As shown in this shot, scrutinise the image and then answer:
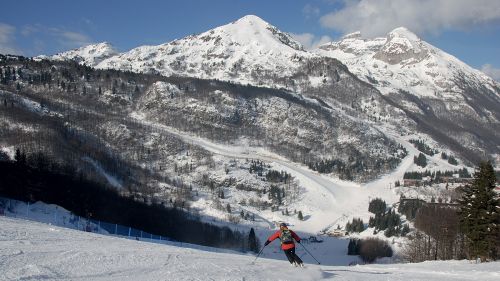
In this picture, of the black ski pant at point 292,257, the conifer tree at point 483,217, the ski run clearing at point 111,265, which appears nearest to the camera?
the ski run clearing at point 111,265

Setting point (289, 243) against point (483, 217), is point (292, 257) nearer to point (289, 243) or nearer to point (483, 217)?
point (289, 243)

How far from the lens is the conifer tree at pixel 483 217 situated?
49.6m

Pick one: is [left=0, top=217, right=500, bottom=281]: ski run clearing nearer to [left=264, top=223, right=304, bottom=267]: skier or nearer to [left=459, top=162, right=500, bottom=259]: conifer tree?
[left=264, top=223, right=304, bottom=267]: skier

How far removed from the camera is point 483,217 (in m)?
52.2

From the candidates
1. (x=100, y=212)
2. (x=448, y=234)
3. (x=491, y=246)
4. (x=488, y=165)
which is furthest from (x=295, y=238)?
(x=100, y=212)

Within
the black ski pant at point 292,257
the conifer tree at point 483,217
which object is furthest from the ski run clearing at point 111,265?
the conifer tree at point 483,217

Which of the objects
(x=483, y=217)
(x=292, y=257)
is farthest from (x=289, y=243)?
(x=483, y=217)

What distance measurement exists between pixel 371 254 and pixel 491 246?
124900 mm

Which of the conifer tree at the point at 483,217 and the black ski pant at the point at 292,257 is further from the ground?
the conifer tree at the point at 483,217

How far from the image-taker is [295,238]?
2709cm

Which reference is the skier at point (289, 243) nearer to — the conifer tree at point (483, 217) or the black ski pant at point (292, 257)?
the black ski pant at point (292, 257)

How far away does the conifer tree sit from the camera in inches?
1953

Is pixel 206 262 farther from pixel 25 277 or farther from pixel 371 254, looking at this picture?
pixel 371 254

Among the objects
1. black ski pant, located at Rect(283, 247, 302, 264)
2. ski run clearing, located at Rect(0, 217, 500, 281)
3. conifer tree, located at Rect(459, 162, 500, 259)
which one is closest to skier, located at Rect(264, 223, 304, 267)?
black ski pant, located at Rect(283, 247, 302, 264)
